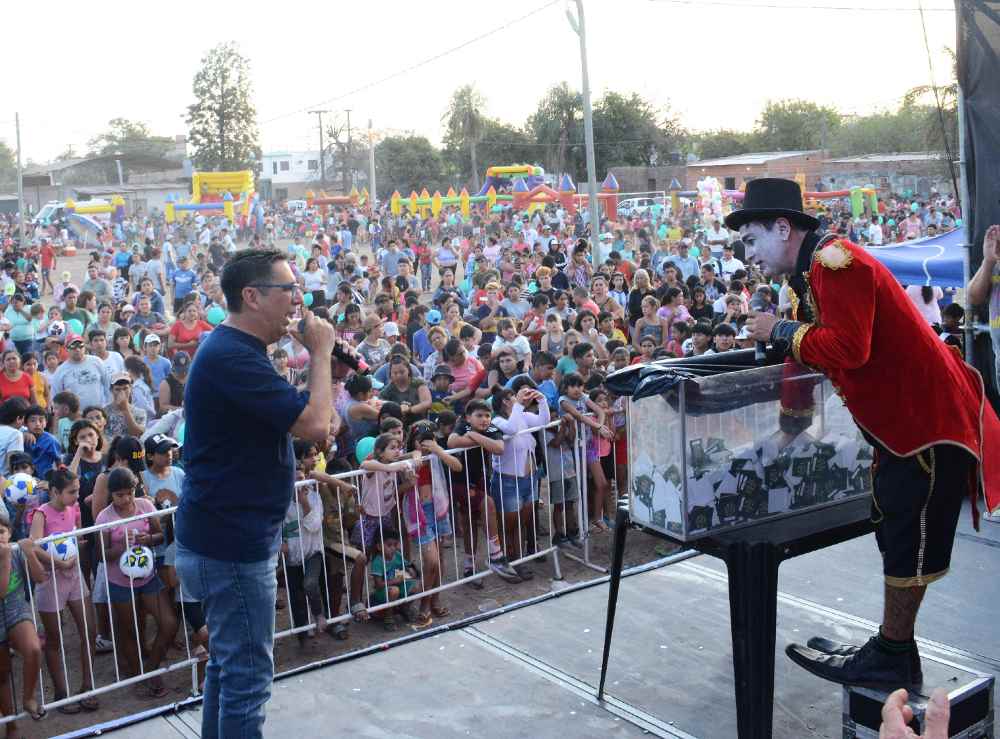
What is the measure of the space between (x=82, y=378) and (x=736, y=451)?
283 inches

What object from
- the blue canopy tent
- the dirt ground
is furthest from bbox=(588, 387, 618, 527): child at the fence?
the blue canopy tent

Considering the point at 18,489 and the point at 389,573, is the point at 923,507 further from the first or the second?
the point at 18,489

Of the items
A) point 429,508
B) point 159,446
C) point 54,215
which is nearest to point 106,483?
point 159,446

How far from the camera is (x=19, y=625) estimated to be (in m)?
5.31

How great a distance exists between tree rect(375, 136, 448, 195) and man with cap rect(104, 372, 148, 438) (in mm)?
60702

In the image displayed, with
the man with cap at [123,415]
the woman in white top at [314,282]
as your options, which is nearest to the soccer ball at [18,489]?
the man with cap at [123,415]

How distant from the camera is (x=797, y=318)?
408 centimetres

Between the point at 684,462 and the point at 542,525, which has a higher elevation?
the point at 684,462

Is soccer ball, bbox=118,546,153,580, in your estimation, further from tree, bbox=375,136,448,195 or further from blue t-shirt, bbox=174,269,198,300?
tree, bbox=375,136,448,195

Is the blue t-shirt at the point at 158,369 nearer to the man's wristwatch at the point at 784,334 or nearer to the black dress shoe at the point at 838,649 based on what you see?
the black dress shoe at the point at 838,649

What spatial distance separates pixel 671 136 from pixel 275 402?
64.6 m

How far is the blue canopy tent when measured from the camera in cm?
867

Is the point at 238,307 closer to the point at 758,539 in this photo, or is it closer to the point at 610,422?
the point at 758,539

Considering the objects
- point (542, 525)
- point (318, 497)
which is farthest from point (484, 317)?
point (318, 497)
